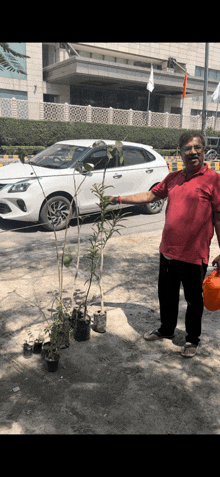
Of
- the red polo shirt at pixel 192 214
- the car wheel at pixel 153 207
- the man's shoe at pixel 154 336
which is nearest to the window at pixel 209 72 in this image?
the car wheel at pixel 153 207

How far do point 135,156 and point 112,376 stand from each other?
6.38 metres

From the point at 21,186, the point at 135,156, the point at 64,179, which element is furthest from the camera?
the point at 135,156

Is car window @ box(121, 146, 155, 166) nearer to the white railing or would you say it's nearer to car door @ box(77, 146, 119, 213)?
car door @ box(77, 146, 119, 213)

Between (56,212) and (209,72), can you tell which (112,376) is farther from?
(209,72)

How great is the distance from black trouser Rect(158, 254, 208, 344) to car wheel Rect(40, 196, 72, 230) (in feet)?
13.4

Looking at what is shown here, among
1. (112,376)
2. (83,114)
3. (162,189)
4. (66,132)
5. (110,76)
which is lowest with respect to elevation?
(112,376)

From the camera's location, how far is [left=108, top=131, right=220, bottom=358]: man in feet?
10.1

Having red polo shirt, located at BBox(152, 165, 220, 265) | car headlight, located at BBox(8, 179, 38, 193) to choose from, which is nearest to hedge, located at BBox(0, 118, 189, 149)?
car headlight, located at BBox(8, 179, 38, 193)

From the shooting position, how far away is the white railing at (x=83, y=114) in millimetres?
21906

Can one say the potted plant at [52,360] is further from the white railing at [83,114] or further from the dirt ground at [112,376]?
the white railing at [83,114]

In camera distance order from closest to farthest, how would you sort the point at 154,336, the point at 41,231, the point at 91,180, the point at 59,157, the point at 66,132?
the point at 154,336 → the point at 41,231 → the point at 91,180 → the point at 59,157 → the point at 66,132

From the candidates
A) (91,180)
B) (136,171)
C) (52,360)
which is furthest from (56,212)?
(52,360)

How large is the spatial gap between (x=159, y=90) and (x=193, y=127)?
14.8 ft

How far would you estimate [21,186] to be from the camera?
7082 mm
